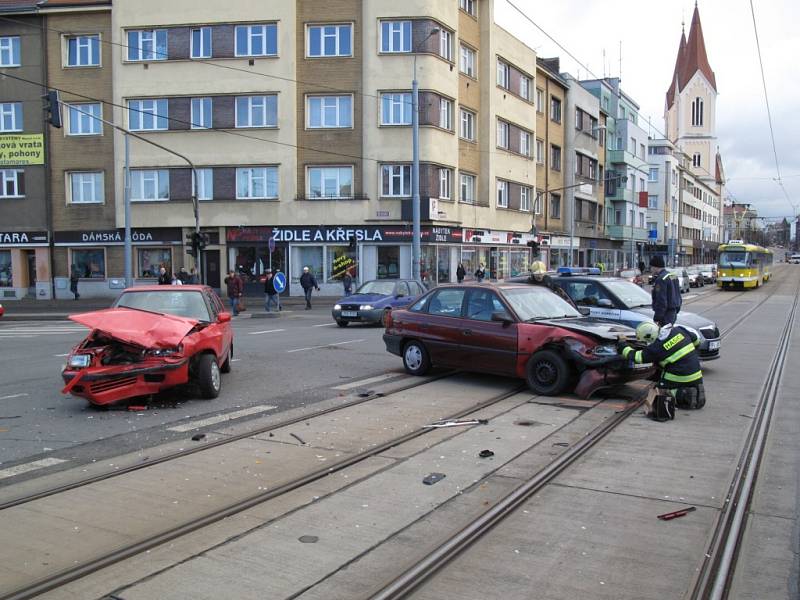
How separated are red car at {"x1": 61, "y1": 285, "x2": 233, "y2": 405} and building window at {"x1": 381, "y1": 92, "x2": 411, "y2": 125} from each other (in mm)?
28050

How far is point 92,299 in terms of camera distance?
1453 inches

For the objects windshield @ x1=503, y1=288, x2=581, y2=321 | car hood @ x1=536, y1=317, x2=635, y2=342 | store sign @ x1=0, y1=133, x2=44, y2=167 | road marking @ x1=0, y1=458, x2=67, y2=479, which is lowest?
road marking @ x1=0, y1=458, x2=67, y2=479

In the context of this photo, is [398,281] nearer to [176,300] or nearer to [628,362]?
[176,300]

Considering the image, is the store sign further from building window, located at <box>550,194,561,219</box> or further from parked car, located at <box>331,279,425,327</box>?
building window, located at <box>550,194,561,219</box>

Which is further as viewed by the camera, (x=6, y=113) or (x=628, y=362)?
(x=6, y=113)

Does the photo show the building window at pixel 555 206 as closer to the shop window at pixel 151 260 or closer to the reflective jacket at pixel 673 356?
the shop window at pixel 151 260

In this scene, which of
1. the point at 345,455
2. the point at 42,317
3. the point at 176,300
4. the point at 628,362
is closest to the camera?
the point at 345,455

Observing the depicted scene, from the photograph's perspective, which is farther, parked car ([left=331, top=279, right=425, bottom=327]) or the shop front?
the shop front

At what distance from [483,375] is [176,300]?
4930mm

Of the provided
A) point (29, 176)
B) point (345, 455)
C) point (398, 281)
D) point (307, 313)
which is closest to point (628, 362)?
point (345, 455)

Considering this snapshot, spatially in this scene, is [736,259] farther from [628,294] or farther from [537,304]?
[537,304]

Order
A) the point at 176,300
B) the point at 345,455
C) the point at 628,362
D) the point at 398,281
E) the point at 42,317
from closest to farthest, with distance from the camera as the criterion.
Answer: the point at 345,455, the point at 628,362, the point at 176,300, the point at 398,281, the point at 42,317

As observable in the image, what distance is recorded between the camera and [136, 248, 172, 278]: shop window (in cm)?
3819

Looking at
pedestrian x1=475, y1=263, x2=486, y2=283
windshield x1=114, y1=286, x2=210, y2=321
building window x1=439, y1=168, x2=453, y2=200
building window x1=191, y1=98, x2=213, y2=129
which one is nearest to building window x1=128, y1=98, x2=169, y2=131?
building window x1=191, y1=98, x2=213, y2=129
